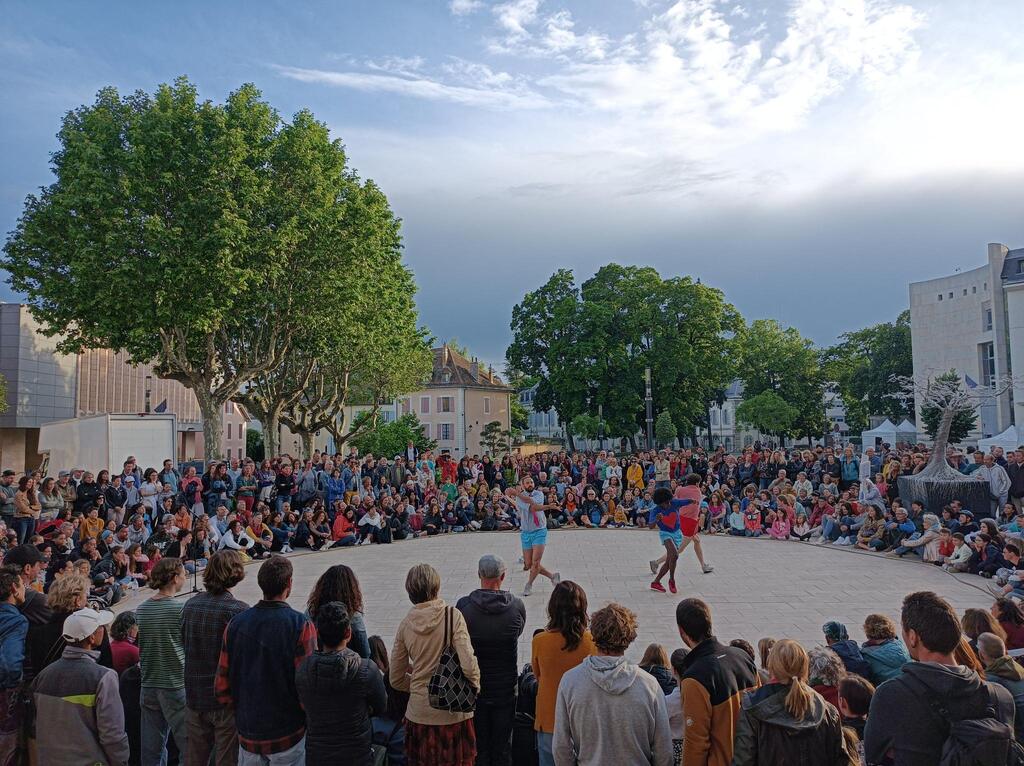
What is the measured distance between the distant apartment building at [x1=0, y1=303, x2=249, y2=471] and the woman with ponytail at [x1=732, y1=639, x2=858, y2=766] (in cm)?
3579

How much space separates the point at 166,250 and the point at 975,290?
161 ft

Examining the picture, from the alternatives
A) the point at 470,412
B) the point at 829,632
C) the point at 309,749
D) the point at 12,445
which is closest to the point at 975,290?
the point at 470,412

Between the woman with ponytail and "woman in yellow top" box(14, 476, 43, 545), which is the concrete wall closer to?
"woman in yellow top" box(14, 476, 43, 545)

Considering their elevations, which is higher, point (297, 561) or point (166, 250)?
point (166, 250)

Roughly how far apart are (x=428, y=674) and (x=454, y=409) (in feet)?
176

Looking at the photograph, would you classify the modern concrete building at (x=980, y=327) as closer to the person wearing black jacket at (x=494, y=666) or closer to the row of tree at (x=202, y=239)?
the row of tree at (x=202, y=239)

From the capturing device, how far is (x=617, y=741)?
11.0 feet

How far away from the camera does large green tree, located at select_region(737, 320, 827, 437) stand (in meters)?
61.6

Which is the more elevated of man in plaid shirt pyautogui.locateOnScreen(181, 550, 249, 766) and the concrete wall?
the concrete wall

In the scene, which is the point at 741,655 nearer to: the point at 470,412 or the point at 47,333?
the point at 47,333

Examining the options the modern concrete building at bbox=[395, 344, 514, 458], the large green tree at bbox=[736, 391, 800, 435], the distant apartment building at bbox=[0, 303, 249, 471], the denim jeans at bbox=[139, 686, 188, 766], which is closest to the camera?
the denim jeans at bbox=[139, 686, 188, 766]

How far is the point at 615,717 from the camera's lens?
11.0 ft

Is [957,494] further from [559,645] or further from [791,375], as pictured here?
[791,375]

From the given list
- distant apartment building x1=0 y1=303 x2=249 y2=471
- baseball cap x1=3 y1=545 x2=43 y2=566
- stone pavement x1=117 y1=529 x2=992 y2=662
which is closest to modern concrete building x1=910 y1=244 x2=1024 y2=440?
stone pavement x1=117 y1=529 x2=992 y2=662
